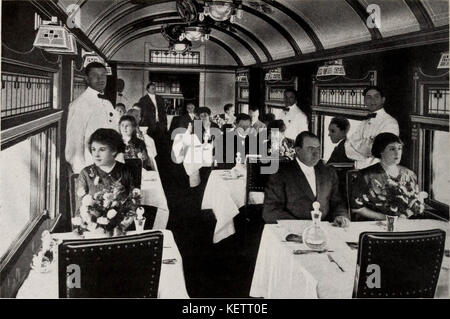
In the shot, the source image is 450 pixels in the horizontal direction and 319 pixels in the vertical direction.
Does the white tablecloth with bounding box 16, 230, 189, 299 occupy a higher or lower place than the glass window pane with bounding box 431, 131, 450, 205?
lower

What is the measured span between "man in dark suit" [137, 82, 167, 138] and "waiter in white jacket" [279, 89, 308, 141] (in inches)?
36.6

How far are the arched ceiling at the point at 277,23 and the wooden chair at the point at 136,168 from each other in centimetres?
81

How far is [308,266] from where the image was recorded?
247 cm

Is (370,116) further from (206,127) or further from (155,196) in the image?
(155,196)

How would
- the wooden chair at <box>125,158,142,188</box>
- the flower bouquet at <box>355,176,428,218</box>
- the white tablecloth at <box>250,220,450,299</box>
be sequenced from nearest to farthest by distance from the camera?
the white tablecloth at <box>250,220,450,299</box> → the flower bouquet at <box>355,176,428,218</box> → the wooden chair at <box>125,158,142,188</box>

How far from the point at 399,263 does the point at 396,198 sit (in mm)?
427

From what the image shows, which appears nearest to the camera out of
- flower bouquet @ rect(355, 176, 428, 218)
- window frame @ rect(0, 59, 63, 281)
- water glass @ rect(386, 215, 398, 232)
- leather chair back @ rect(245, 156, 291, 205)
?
window frame @ rect(0, 59, 63, 281)

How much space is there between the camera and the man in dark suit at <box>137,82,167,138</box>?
3244mm

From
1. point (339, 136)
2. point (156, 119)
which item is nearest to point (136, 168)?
point (156, 119)

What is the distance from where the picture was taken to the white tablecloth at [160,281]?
2414 mm

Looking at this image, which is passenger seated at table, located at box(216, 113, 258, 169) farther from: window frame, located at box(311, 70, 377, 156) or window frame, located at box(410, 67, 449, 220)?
window frame, located at box(410, 67, 449, 220)

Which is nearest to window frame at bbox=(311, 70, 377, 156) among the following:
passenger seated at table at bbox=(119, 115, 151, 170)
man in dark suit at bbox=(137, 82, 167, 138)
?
man in dark suit at bbox=(137, 82, 167, 138)
